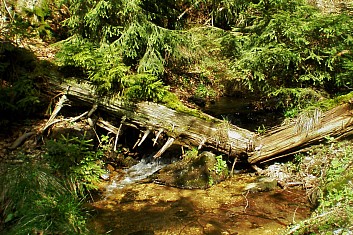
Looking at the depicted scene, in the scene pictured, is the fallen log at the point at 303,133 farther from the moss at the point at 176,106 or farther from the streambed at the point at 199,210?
the moss at the point at 176,106

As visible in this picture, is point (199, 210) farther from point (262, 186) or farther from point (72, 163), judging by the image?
point (72, 163)

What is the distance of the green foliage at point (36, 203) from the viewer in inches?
161

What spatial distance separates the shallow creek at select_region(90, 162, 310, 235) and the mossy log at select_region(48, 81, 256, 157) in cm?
83

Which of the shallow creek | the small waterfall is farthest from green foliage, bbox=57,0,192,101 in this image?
the shallow creek

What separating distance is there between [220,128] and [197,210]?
1.92m

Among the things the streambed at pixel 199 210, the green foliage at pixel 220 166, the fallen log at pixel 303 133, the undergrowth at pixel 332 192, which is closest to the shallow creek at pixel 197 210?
the streambed at pixel 199 210

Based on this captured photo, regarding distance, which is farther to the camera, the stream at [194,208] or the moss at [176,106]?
the moss at [176,106]

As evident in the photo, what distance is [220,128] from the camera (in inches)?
271

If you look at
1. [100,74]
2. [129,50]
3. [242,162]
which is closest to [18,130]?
[100,74]

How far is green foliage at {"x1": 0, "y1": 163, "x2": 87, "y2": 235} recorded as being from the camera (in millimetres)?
4078

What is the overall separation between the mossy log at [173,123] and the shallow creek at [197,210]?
0.83 meters

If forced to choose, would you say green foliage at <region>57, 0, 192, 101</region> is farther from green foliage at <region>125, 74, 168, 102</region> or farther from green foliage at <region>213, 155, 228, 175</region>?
green foliage at <region>213, 155, 228, 175</region>

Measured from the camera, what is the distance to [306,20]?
24.0ft

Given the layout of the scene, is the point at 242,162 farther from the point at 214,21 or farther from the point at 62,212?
the point at 214,21
